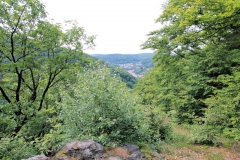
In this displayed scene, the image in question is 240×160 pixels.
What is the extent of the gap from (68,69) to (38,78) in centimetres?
223

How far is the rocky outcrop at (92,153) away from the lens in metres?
4.34

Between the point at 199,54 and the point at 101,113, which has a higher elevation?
the point at 199,54

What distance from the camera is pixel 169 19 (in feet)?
51.2

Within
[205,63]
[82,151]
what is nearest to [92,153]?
[82,151]

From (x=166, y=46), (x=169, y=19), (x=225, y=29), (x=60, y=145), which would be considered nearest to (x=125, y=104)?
(x=60, y=145)

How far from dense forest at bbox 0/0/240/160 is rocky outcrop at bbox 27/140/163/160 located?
0.28 meters

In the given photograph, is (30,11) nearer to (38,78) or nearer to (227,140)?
(38,78)

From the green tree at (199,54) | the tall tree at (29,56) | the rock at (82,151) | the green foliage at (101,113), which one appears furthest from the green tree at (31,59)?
the green tree at (199,54)

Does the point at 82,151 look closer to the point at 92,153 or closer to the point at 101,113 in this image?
the point at 92,153

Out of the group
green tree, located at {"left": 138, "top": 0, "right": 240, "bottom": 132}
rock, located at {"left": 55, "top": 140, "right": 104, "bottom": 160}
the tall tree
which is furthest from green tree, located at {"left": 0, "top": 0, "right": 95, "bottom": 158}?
green tree, located at {"left": 138, "top": 0, "right": 240, "bottom": 132}

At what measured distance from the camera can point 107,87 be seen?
18.2 feet

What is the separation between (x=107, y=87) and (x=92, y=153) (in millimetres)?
1906

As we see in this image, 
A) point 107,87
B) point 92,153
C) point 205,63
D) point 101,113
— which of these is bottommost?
point 92,153

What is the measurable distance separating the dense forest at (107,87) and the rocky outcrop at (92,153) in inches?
10.9
